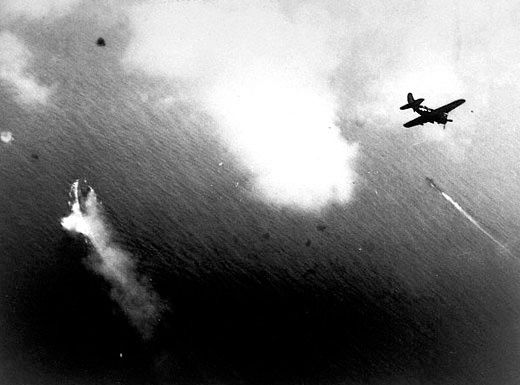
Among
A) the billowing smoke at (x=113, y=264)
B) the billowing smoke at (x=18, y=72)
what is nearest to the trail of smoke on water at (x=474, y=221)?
the billowing smoke at (x=113, y=264)

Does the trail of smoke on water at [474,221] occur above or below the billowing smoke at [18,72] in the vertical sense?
below

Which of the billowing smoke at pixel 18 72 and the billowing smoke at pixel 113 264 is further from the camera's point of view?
A: the billowing smoke at pixel 18 72

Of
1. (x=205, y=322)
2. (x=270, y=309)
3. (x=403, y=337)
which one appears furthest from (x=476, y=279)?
(x=205, y=322)

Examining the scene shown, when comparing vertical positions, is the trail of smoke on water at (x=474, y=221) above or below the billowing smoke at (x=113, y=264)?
below

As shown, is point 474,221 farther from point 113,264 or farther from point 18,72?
point 18,72

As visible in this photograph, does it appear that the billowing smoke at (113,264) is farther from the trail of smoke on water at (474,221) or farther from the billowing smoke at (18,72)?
the trail of smoke on water at (474,221)

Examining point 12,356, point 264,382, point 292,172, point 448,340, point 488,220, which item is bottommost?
point 448,340

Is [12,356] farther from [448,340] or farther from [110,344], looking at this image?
[448,340]

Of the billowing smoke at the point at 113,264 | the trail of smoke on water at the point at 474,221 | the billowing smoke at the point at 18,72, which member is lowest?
the trail of smoke on water at the point at 474,221
